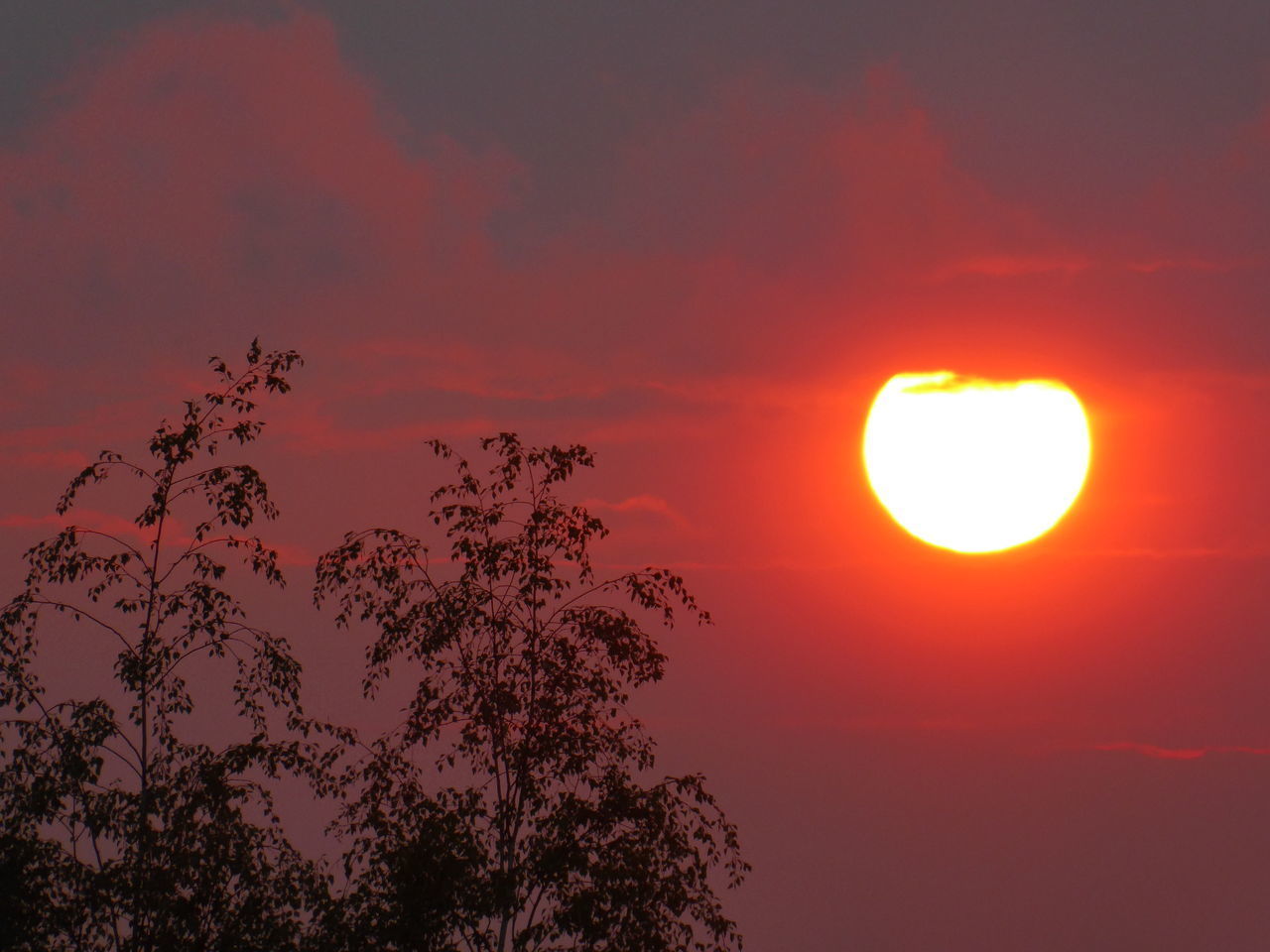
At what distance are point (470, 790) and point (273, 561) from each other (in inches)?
202

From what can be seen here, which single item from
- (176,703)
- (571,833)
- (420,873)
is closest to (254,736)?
(176,703)

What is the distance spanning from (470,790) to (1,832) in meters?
7.51

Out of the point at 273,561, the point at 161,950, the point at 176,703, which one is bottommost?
the point at 161,950

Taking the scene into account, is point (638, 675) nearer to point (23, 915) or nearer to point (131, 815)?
point (131, 815)

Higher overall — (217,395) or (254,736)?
(217,395)

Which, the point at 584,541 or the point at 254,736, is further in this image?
the point at 584,541

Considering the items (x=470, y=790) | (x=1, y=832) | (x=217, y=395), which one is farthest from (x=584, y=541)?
(x=1, y=832)

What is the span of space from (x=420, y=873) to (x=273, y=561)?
5.60 meters

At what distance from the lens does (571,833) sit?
28812 mm

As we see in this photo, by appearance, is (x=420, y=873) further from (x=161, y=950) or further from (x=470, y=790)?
(x=161, y=950)

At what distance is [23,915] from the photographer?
27.7 metres

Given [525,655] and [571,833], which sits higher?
[525,655]

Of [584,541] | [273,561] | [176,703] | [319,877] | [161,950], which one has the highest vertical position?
[584,541]

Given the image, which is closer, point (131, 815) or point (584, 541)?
point (131, 815)
